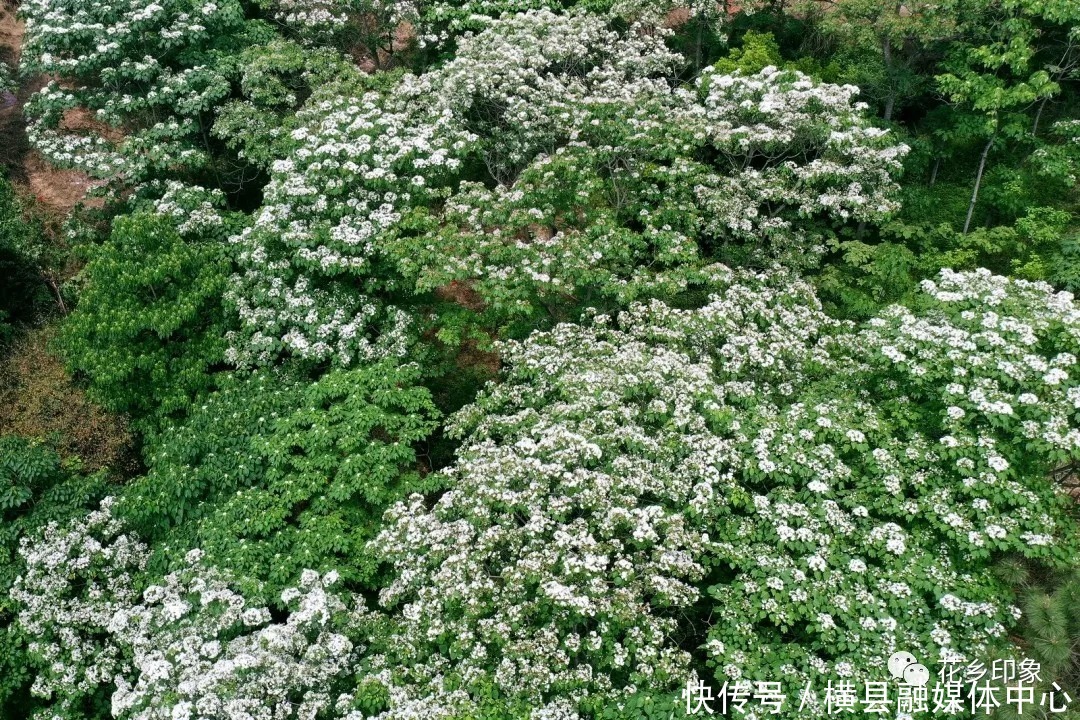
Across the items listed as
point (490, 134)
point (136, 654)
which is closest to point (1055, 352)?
point (490, 134)

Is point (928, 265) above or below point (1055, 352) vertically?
below

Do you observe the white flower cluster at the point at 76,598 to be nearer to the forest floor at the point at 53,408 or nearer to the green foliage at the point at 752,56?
the forest floor at the point at 53,408

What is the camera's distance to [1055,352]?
36.8 ft

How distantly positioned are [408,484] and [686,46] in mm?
15610

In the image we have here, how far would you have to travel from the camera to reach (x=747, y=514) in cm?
1102

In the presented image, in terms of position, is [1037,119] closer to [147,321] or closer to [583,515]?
[583,515]

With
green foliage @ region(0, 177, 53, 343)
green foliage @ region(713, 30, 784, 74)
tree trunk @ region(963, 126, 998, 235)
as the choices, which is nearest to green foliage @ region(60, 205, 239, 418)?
green foliage @ region(0, 177, 53, 343)

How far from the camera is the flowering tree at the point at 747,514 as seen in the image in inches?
366

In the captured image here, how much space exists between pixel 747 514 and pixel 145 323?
12.1m

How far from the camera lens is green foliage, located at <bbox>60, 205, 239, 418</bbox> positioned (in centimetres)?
1495

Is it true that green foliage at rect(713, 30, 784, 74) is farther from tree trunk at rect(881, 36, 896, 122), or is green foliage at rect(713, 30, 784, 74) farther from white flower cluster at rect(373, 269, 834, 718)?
white flower cluster at rect(373, 269, 834, 718)

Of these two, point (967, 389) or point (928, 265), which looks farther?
point (928, 265)

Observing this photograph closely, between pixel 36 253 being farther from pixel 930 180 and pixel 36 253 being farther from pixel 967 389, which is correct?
pixel 930 180

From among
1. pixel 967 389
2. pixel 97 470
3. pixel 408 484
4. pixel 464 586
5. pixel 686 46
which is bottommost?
pixel 97 470
